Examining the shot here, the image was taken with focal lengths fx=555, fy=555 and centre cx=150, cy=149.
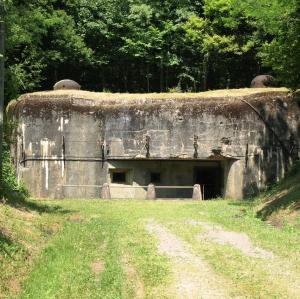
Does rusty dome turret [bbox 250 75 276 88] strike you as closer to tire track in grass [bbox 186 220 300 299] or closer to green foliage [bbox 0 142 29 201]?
green foliage [bbox 0 142 29 201]

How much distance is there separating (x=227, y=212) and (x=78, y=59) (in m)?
19.9

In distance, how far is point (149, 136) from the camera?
80.7ft

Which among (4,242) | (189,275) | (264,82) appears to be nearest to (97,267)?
(189,275)

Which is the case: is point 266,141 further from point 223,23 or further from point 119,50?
point 119,50

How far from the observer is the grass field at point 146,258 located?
7.09 metres

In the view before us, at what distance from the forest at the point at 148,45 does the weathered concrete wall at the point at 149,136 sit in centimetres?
690

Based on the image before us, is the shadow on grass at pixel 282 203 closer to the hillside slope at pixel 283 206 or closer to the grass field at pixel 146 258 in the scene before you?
the hillside slope at pixel 283 206

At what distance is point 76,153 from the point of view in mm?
24500

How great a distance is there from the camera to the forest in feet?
108

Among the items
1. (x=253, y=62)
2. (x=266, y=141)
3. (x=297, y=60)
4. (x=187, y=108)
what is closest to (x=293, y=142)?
(x=266, y=141)

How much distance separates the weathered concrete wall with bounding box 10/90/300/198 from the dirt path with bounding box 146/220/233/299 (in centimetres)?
1363

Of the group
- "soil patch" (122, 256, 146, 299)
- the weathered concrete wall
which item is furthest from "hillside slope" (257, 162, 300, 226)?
"soil patch" (122, 256, 146, 299)

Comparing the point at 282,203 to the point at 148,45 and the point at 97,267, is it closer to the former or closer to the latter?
the point at 97,267

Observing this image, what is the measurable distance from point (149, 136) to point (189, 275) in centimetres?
1688
